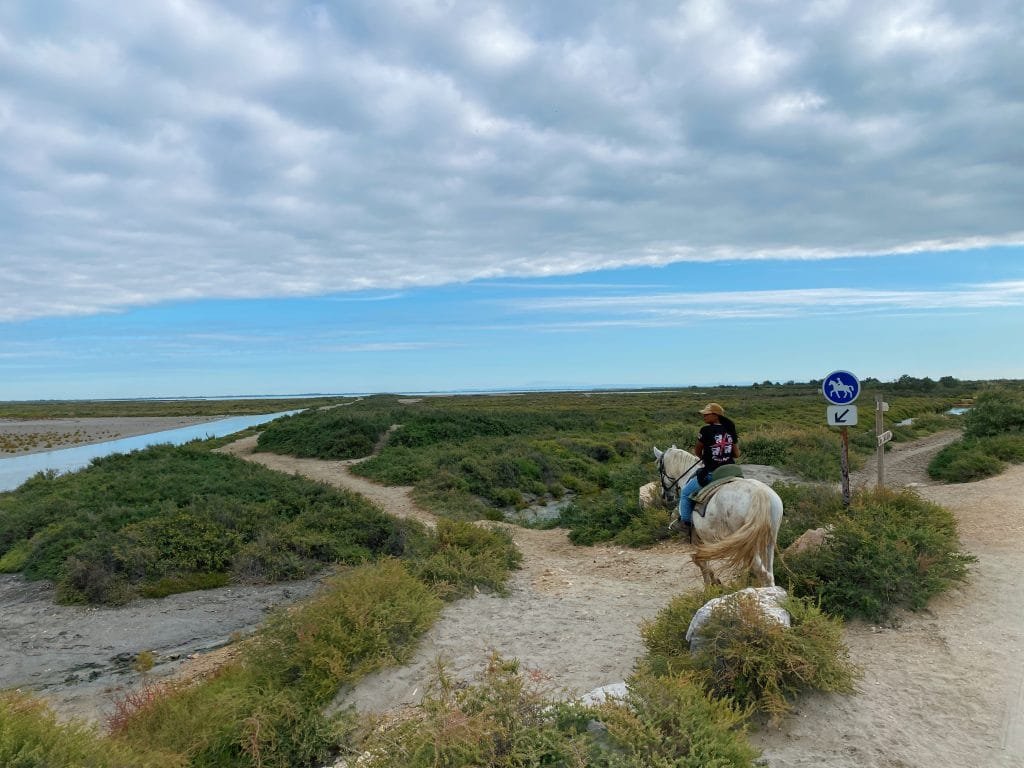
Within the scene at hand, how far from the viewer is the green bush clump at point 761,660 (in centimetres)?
483

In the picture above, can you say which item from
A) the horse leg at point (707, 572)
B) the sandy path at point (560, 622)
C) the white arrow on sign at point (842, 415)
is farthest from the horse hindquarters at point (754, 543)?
the white arrow on sign at point (842, 415)

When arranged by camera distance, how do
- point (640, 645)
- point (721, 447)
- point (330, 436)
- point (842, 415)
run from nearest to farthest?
1. point (640, 645)
2. point (721, 447)
3. point (842, 415)
4. point (330, 436)

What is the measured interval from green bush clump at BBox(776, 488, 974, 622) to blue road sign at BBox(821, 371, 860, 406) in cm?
177

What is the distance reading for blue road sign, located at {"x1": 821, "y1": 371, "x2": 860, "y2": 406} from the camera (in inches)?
366

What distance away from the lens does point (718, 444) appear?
7582 mm

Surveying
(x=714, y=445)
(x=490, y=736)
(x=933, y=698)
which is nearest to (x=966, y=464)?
(x=714, y=445)

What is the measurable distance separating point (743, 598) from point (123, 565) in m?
10.6

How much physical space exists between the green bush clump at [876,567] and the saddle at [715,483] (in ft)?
3.82

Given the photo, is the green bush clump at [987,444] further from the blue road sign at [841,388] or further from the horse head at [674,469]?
the horse head at [674,469]

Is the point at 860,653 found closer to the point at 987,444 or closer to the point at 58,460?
the point at 987,444

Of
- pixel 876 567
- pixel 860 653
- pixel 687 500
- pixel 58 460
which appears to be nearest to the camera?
pixel 860 653

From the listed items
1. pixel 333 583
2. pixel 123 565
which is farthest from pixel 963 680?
pixel 123 565

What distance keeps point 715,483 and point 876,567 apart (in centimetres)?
191

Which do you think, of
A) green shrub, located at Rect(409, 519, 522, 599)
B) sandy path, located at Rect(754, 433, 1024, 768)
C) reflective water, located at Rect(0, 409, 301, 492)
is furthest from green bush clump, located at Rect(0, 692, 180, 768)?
reflective water, located at Rect(0, 409, 301, 492)
